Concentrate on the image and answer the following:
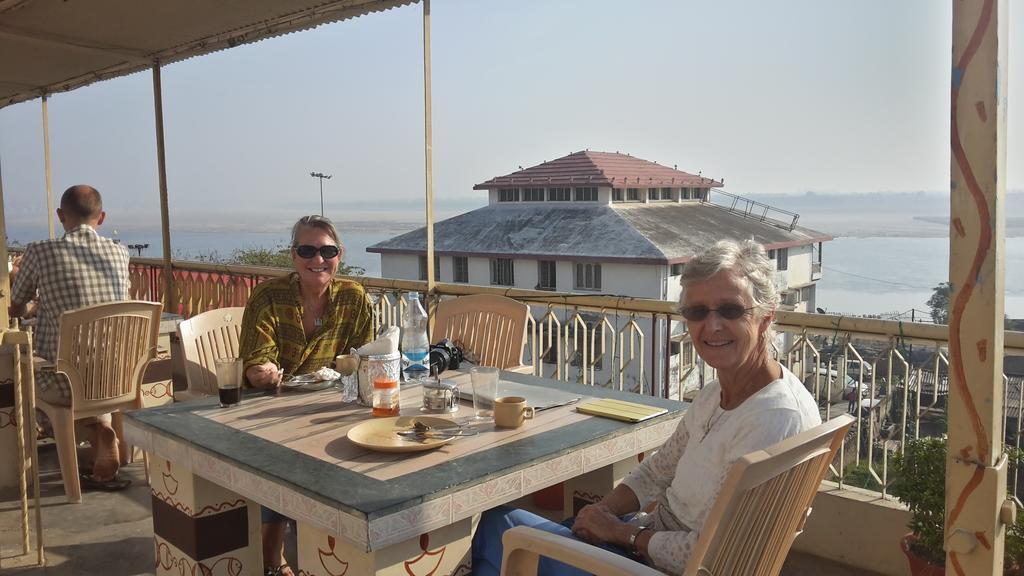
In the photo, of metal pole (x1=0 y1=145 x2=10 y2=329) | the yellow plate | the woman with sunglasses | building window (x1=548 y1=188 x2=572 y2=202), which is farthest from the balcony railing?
building window (x1=548 y1=188 x2=572 y2=202)

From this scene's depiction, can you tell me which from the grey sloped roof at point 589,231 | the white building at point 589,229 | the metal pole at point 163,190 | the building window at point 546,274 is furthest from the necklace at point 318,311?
the building window at point 546,274

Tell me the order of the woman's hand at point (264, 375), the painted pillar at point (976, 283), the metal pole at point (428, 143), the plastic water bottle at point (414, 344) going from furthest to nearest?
1. the metal pole at point (428, 143)
2. the plastic water bottle at point (414, 344)
3. the woman's hand at point (264, 375)
4. the painted pillar at point (976, 283)

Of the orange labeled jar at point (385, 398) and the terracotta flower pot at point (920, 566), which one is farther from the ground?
the orange labeled jar at point (385, 398)

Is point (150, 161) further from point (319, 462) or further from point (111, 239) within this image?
point (319, 462)

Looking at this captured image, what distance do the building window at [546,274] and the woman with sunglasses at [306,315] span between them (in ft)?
128

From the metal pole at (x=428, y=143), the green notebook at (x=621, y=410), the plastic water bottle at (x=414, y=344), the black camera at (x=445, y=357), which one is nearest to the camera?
the green notebook at (x=621, y=410)

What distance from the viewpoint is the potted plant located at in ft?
7.82

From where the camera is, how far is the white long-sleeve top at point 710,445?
1.71 metres

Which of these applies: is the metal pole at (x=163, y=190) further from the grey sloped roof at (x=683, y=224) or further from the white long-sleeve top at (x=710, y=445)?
the grey sloped roof at (x=683, y=224)

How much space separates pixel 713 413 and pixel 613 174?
39503 mm

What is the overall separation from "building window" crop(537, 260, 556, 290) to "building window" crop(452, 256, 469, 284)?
5113 mm

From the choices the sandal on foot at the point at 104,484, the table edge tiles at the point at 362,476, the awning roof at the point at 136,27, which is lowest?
the sandal on foot at the point at 104,484

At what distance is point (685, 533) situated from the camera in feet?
5.71

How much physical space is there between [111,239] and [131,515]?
60.0 inches
